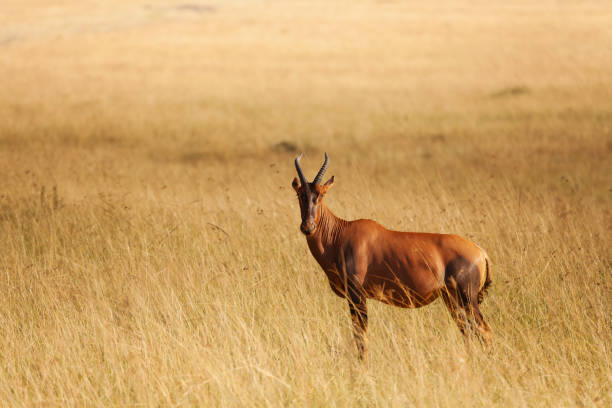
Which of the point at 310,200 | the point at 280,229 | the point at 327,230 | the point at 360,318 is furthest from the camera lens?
the point at 280,229

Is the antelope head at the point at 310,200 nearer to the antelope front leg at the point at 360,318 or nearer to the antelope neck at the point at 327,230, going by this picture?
the antelope neck at the point at 327,230

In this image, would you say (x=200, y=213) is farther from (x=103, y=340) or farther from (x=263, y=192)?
(x=103, y=340)

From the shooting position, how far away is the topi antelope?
5.09m

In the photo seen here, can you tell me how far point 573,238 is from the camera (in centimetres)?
854

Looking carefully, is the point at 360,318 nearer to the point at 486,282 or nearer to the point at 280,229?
the point at 486,282

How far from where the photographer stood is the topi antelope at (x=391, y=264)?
5.09 m

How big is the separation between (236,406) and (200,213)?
5.67 m

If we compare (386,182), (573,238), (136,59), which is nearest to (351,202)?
(573,238)

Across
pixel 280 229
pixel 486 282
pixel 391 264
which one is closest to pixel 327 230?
pixel 391 264

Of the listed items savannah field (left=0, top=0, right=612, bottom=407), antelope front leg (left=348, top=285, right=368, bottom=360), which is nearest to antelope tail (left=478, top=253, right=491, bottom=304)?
savannah field (left=0, top=0, right=612, bottom=407)

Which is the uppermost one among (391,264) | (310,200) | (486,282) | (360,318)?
(310,200)

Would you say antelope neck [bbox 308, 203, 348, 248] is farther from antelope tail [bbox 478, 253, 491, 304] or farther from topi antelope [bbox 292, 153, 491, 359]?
antelope tail [bbox 478, 253, 491, 304]

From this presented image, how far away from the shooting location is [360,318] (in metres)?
5.28

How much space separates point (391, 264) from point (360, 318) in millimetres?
448
